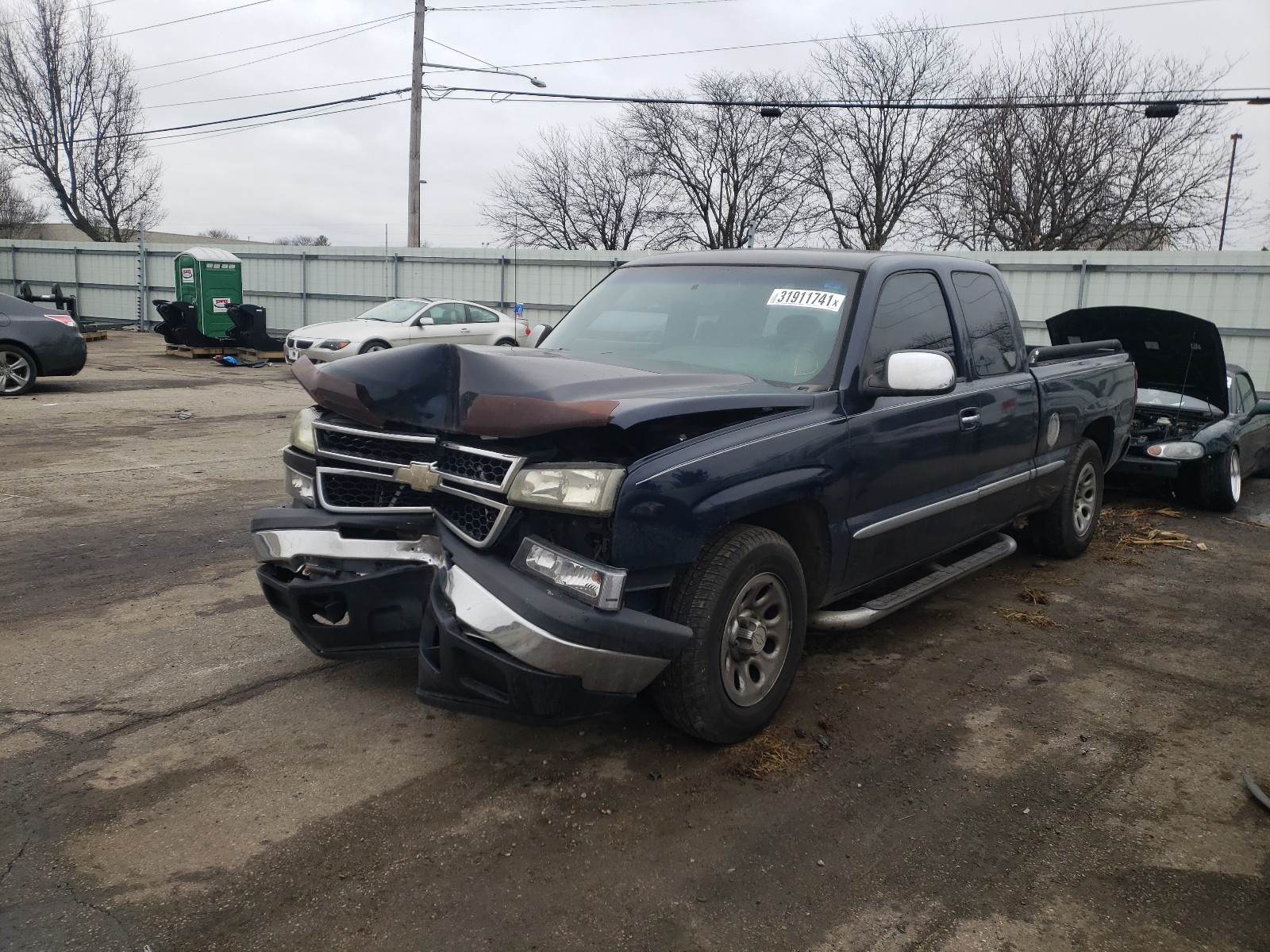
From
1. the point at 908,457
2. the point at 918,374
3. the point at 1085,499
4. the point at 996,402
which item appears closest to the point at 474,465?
the point at 918,374

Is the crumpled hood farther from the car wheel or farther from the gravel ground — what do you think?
the car wheel

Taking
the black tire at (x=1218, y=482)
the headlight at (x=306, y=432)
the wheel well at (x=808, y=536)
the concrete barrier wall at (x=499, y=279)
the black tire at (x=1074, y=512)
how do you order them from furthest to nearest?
1. the concrete barrier wall at (x=499, y=279)
2. the black tire at (x=1218, y=482)
3. the black tire at (x=1074, y=512)
4. the wheel well at (x=808, y=536)
5. the headlight at (x=306, y=432)

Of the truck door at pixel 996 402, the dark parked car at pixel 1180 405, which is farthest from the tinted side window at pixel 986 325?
the dark parked car at pixel 1180 405

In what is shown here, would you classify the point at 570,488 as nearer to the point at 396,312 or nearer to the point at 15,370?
the point at 15,370

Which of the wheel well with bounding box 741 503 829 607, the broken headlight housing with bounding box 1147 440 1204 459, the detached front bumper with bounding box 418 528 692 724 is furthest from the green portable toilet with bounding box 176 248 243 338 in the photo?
the detached front bumper with bounding box 418 528 692 724

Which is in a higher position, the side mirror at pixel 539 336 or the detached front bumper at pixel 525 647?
the side mirror at pixel 539 336

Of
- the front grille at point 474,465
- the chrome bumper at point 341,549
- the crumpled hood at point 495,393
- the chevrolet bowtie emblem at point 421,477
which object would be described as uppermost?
the crumpled hood at point 495,393

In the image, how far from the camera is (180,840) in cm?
290

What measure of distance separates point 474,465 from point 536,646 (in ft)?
2.20

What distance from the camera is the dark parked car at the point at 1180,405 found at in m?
7.99

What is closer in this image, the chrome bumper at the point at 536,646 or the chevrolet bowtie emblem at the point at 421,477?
the chrome bumper at the point at 536,646

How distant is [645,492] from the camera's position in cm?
300

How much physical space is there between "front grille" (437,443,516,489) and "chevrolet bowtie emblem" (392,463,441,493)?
3 cm

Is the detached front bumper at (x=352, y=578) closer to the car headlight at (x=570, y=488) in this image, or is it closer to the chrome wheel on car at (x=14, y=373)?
the car headlight at (x=570, y=488)
